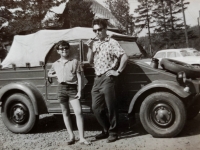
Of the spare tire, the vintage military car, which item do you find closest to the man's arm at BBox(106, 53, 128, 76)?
the vintage military car

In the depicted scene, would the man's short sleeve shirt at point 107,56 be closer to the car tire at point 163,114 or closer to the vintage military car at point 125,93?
the vintage military car at point 125,93

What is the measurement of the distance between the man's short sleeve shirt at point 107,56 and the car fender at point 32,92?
129cm

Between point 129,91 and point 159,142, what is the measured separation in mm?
927

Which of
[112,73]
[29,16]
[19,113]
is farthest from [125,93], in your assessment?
[29,16]

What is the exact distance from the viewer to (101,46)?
4.37 m

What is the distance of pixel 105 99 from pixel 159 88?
0.85 meters

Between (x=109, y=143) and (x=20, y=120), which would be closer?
(x=109, y=143)

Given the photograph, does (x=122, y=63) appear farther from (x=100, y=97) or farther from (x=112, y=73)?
(x=100, y=97)

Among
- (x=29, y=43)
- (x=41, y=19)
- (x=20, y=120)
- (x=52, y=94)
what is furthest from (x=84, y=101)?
(x=41, y=19)

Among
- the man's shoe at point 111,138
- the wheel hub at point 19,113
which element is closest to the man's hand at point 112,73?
the man's shoe at point 111,138

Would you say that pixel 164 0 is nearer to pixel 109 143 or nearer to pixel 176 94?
pixel 176 94

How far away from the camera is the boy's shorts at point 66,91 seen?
14.1 ft

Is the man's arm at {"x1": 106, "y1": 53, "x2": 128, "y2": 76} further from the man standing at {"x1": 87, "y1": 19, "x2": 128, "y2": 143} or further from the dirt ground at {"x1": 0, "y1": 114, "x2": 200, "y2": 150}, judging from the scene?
the dirt ground at {"x1": 0, "y1": 114, "x2": 200, "y2": 150}

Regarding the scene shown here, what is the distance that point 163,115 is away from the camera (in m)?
4.41
